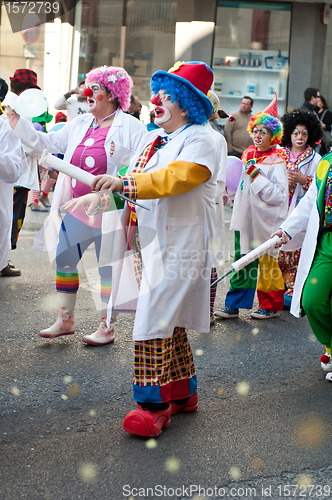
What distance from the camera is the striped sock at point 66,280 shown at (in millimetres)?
4535

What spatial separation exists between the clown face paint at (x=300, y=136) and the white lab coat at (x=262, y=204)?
567 mm

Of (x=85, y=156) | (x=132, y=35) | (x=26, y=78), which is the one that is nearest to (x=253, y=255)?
(x=85, y=156)

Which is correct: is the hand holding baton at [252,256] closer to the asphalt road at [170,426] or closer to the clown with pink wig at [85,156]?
the asphalt road at [170,426]

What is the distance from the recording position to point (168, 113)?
126 inches

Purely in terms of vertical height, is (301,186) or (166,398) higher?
→ (301,186)

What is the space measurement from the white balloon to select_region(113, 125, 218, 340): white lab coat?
164cm

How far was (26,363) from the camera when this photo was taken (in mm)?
4145

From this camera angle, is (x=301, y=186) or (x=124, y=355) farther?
(x=301, y=186)

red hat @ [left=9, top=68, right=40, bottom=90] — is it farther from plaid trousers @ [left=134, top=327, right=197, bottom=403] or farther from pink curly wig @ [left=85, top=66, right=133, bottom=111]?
plaid trousers @ [left=134, top=327, right=197, bottom=403]

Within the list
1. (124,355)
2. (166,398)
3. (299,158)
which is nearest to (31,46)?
(299,158)

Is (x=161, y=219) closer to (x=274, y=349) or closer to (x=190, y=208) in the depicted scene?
(x=190, y=208)

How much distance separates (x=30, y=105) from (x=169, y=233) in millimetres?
1989

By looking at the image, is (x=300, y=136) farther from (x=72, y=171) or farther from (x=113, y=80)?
(x=72, y=171)

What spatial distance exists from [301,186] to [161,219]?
312cm
